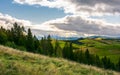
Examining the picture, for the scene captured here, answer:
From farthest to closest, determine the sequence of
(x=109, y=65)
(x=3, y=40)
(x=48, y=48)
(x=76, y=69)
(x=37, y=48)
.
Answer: (x=109, y=65), (x=48, y=48), (x=37, y=48), (x=3, y=40), (x=76, y=69)

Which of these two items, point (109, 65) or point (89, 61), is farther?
point (109, 65)

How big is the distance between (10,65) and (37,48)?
9485cm

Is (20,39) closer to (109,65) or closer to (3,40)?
(3,40)

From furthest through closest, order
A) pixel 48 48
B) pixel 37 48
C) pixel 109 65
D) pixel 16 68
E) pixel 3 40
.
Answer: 1. pixel 109 65
2. pixel 48 48
3. pixel 37 48
4. pixel 3 40
5. pixel 16 68

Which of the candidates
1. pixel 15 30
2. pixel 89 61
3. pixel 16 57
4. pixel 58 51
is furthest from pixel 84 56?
pixel 16 57

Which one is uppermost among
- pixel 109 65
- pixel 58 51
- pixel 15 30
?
pixel 15 30

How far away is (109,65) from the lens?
129 meters

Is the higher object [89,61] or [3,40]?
[3,40]

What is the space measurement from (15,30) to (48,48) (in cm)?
1559

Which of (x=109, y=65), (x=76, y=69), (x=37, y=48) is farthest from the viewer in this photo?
(x=109, y=65)

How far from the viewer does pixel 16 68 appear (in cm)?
1496

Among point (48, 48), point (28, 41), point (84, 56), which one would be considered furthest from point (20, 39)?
point (84, 56)

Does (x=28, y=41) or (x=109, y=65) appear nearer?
(x=28, y=41)

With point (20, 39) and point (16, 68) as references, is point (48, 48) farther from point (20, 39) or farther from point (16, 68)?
point (16, 68)
